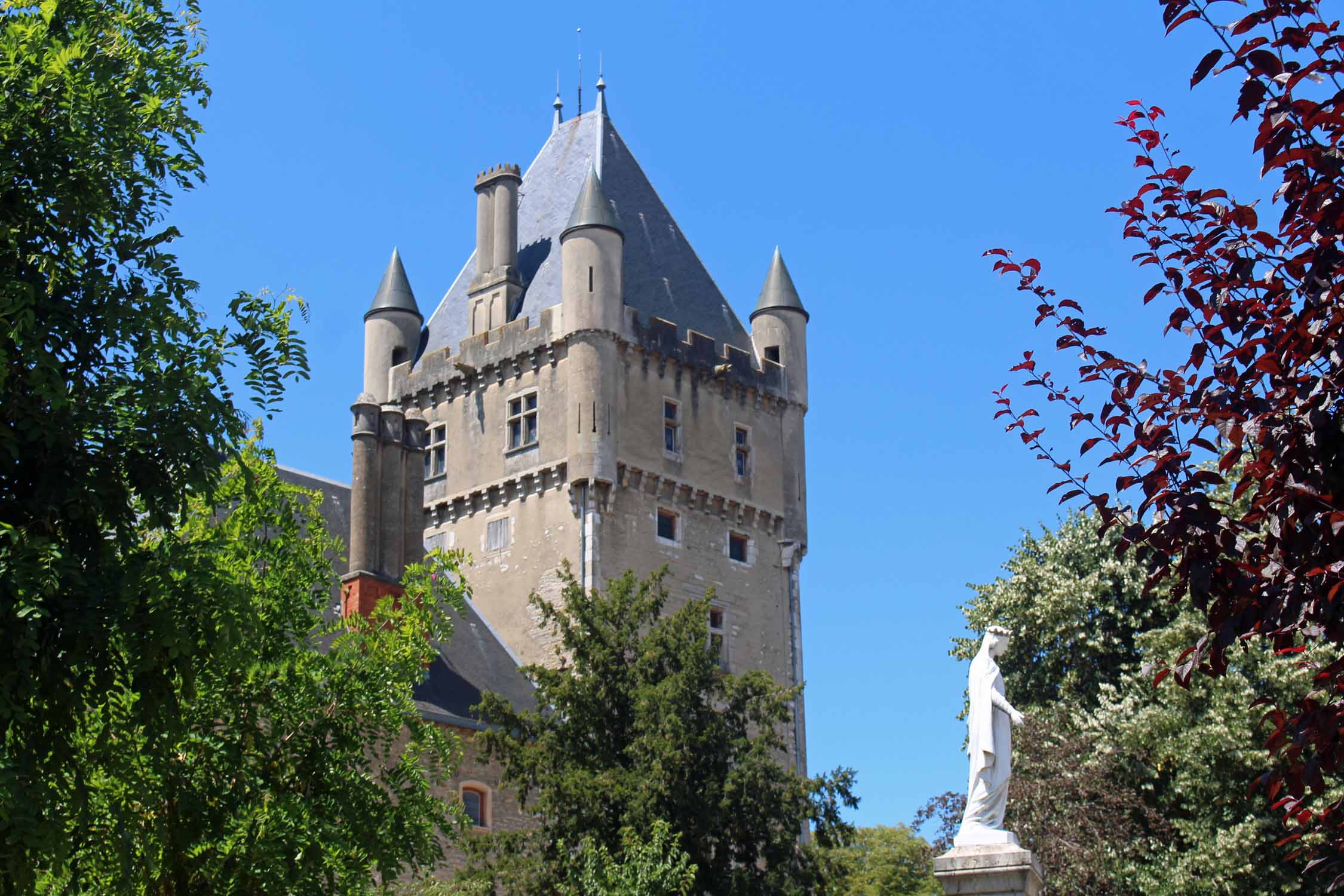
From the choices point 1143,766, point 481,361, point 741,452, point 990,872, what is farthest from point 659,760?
point 481,361

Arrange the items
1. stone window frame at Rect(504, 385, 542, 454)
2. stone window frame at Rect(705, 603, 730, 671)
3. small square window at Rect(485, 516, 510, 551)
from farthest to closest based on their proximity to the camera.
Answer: stone window frame at Rect(504, 385, 542, 454) < small square window at Rect(485, 516, 510, 551) < stone window frame at Rect(705, 603, 730, 671)

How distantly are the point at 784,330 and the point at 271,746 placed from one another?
36.2 m

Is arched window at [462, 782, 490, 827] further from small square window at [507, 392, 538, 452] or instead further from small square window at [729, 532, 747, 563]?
small square window at [729, 532, 747, 563]

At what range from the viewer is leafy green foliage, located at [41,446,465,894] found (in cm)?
1506

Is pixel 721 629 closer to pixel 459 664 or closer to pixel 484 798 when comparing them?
pixel 459 664

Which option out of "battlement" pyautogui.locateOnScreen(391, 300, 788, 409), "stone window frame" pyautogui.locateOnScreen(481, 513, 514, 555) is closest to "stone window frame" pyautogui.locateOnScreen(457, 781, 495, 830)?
"stone window frame" pyautogui.locateOnScreen(481, 513, 514, 555)

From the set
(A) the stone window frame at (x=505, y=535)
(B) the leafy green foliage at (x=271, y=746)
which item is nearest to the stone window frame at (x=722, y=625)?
(A) the stone window frame at (x=505, y=535)

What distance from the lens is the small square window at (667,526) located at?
155 feet

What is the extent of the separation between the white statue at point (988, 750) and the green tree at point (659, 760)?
12074 mm

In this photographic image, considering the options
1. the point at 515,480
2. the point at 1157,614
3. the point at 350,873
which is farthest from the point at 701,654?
the point at 515,480

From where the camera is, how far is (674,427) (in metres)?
48.7

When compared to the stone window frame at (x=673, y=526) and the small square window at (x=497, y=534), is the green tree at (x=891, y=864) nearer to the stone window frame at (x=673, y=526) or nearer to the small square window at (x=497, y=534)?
the stone window frame at (x=673, y=526)

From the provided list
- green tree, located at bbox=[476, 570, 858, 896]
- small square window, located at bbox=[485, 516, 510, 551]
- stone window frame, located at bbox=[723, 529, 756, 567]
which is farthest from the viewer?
stone window frame, located at bbox=[723, 529, 756, 567]

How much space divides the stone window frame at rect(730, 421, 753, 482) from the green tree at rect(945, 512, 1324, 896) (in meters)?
13.8
